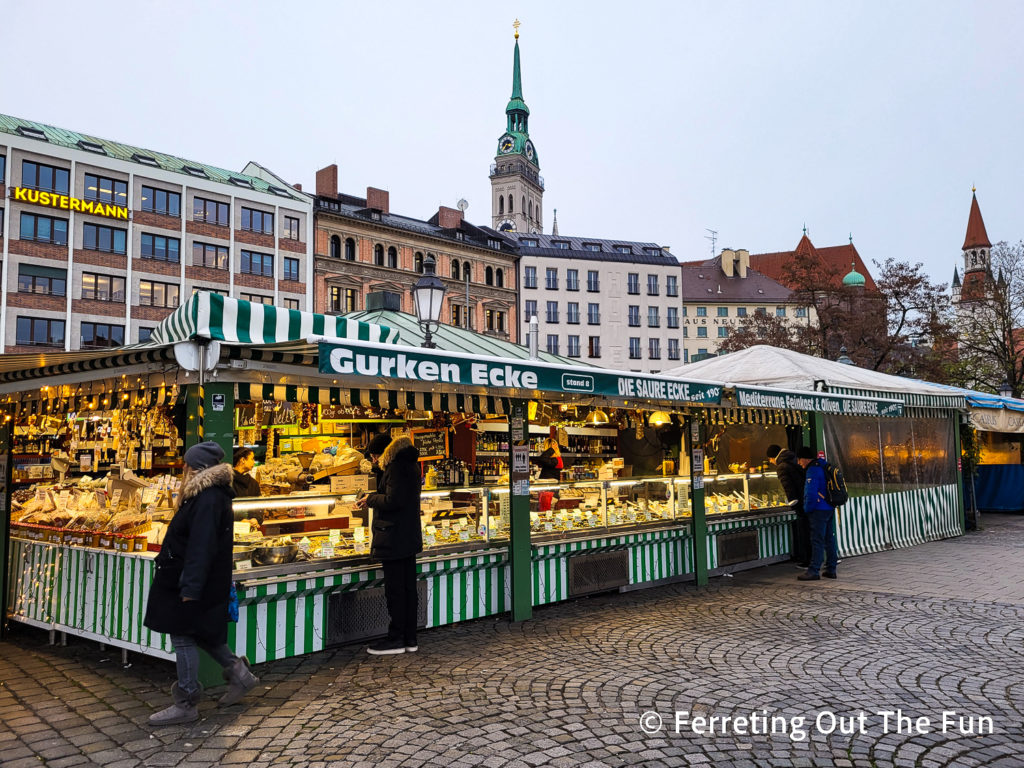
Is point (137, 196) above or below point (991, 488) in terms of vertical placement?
above

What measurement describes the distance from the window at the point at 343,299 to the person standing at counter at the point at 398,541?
135 ft

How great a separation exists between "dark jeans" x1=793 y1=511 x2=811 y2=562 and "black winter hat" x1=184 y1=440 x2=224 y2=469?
879 cm

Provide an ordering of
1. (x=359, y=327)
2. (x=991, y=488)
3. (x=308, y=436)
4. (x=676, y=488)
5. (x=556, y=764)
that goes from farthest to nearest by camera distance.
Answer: (x=991, y=488) → (x=308, y=436) → (x=676, y=488) → (x=359, y=327) → (x=556, y=764)

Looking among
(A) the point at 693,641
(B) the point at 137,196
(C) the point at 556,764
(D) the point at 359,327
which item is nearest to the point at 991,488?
(A) the point at 693,641

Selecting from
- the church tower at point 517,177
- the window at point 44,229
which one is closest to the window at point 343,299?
the window at point 44,229

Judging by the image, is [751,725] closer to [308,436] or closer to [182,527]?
[182,527]

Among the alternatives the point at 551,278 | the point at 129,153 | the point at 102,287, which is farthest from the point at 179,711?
the point at 551,278

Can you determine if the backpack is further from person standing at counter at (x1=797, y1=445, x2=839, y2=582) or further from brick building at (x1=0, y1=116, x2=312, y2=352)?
brick building at (x1=0, y1=116, x2=312, y2=352)

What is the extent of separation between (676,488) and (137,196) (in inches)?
1482

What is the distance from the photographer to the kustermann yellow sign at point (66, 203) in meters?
35.6

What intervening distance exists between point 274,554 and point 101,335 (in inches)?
1441

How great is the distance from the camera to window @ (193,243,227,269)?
1626 inches

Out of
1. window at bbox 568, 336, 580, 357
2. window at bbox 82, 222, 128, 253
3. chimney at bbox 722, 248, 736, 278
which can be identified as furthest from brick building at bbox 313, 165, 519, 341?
chimney at bbox 722, 248, 736, 278

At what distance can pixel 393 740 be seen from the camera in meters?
4.50
